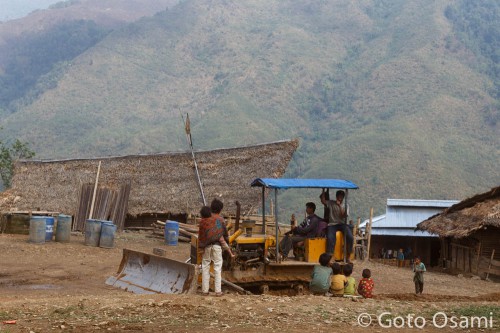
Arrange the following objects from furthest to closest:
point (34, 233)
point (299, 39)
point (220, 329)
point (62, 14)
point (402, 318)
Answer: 1. point (62, 14)
2. point (299, 39)
3. point (34, 233)
4. point (402, 318)
5. point (220, 329)

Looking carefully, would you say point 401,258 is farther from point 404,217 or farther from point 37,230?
point 37,230

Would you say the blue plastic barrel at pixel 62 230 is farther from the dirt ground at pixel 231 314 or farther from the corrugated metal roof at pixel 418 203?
the corrugated metal roof at pixel 418 203

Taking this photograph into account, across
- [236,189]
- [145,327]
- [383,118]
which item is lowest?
[145,327]

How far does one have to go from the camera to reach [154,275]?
44.2 ft

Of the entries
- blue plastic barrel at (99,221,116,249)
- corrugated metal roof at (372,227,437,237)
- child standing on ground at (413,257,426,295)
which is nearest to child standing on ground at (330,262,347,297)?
child standing on ground at (413,257,426,295)

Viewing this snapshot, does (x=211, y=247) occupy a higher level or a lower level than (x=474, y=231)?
lower

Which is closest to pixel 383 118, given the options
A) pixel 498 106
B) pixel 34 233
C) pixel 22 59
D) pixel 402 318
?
pixel 498 106

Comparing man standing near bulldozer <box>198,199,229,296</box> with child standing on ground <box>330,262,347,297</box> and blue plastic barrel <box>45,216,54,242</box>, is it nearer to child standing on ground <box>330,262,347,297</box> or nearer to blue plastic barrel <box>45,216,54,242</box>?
child standing on ground <box>330,262,347,297</box>

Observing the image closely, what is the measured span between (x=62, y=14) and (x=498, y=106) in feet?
371

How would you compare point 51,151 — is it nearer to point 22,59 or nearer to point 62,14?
point 22,59

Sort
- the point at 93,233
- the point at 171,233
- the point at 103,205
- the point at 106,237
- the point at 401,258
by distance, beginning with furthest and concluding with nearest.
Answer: the point at 401,258, the point at 103,205, the point at 171,233, the point at 93,233, the point at 106,237

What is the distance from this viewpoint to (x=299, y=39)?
114 metres

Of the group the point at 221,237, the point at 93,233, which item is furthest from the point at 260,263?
the point at 93,233

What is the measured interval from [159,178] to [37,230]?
10.0 metres
